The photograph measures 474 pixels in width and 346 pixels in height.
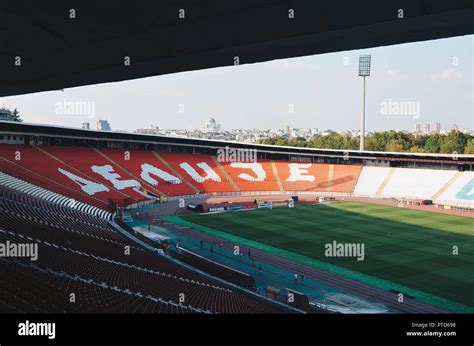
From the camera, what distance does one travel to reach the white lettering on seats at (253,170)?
2569 inches

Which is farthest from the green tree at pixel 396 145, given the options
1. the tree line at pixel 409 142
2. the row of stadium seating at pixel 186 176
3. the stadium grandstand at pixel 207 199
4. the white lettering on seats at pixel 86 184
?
the white lettering on seats at pixel 86 184

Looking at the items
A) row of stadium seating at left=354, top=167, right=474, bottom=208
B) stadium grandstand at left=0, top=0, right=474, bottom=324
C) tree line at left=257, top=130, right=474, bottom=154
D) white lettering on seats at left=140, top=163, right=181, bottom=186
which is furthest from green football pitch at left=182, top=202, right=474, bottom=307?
tree line at left=257, top=130, right=474, bottom=154

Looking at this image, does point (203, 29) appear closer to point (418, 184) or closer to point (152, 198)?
point (152, 198)

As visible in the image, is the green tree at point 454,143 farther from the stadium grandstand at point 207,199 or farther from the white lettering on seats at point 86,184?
the white lettering on seats at point 86,184

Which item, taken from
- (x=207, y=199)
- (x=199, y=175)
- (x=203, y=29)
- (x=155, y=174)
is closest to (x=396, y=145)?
(x=199, y=175)

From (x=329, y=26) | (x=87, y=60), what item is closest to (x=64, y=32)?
(x=87, y=60)

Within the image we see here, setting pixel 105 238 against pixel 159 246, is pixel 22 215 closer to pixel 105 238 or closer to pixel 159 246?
pixel 105 238

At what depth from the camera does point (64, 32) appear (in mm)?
9789

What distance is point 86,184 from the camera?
4869 centimetres

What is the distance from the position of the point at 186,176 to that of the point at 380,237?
31915mm

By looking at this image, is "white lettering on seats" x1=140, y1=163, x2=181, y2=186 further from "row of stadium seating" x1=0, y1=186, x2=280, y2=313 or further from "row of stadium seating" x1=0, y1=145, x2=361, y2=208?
"row of stadium seating" x1=0, y1=186, x2=280, y2=313

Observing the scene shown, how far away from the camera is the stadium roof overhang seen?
802cm

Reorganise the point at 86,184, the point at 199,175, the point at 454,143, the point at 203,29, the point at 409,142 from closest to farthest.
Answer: the point at 203,29 < the point at 86,184 < the point at 199,175 < the point at 454,143 < the point at 409,142

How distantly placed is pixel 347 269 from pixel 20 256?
18.8 meters
